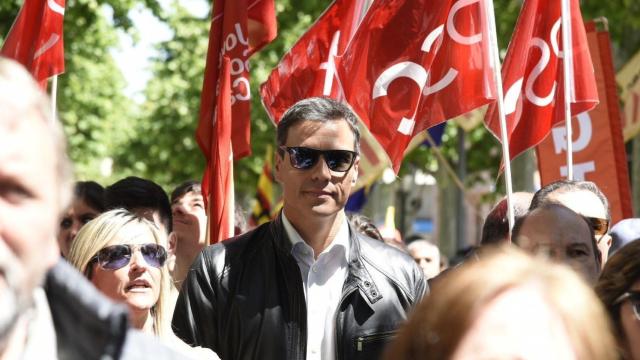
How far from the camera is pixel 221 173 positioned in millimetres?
6648

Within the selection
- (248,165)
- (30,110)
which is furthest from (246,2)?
(248,165)

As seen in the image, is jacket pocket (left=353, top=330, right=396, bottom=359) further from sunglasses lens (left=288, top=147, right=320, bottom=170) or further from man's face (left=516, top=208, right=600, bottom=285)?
sunglasses lens (left=288, top=147, right=320, bottom=170)

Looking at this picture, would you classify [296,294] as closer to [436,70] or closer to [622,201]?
[436,70]

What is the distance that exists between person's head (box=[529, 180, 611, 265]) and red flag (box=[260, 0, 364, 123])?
71.8 inches

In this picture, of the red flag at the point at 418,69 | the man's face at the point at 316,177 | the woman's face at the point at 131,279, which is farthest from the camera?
the red flag at the point at 418,69

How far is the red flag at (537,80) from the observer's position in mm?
6430

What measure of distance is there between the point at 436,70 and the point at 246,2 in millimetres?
1561

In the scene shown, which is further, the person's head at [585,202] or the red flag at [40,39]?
the red flag at [40,39]

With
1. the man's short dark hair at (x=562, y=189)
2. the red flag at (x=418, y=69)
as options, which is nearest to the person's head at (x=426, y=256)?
the red flag at (x=418, y=69)

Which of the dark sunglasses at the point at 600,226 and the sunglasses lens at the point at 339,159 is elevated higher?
the sunglasses lens at the point at 339,159

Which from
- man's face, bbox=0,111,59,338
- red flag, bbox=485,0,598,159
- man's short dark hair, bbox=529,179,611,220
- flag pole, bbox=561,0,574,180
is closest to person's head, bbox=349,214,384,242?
red flag, bbox=485,0,598,159

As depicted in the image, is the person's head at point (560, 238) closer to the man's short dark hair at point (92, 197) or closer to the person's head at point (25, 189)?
the person's head at point (25, 189)

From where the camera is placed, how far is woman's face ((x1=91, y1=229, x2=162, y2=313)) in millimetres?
4742

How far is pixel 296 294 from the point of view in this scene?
4.32 m
